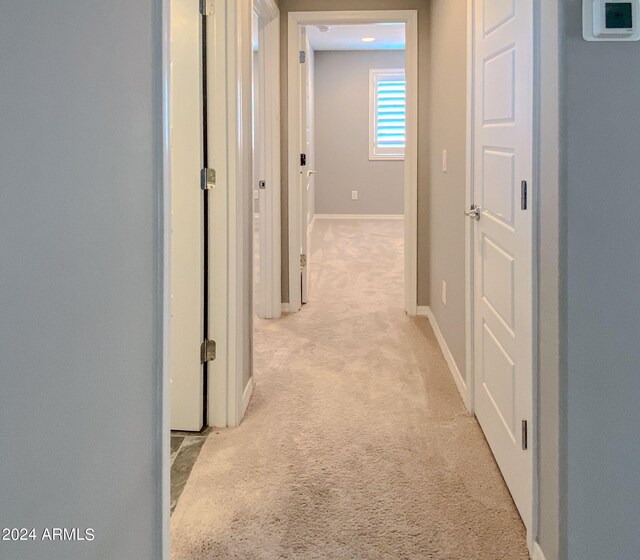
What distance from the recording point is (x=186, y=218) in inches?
108

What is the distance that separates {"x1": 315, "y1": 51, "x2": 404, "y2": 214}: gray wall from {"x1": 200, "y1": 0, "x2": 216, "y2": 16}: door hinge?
24.3 ft

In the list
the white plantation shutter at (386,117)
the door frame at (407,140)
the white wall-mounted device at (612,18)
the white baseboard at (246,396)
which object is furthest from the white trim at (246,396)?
the white plantation shutter at (386,117)

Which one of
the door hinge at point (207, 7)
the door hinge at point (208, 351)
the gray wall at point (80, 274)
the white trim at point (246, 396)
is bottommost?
the white trim at point (246, 396)

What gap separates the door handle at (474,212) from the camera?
2.83 m

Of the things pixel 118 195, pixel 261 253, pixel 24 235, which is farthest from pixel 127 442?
pixel 261 253

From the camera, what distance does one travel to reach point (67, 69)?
43.3 inches

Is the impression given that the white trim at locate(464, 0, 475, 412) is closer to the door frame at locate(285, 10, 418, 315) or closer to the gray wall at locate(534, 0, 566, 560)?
the gray wall at locate(534, 0, 566, 560)

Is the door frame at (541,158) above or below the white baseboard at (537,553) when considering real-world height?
above

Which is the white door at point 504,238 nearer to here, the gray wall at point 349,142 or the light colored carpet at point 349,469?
the light colored carpet at point 349,469

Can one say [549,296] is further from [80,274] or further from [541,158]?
[80,274]

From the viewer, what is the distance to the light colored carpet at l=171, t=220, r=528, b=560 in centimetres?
202

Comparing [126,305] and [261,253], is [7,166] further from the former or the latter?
[261,253]

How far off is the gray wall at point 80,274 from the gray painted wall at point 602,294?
97 centimetres

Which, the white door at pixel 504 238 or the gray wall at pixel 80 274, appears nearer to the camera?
the gray wall at pixel 80 274
